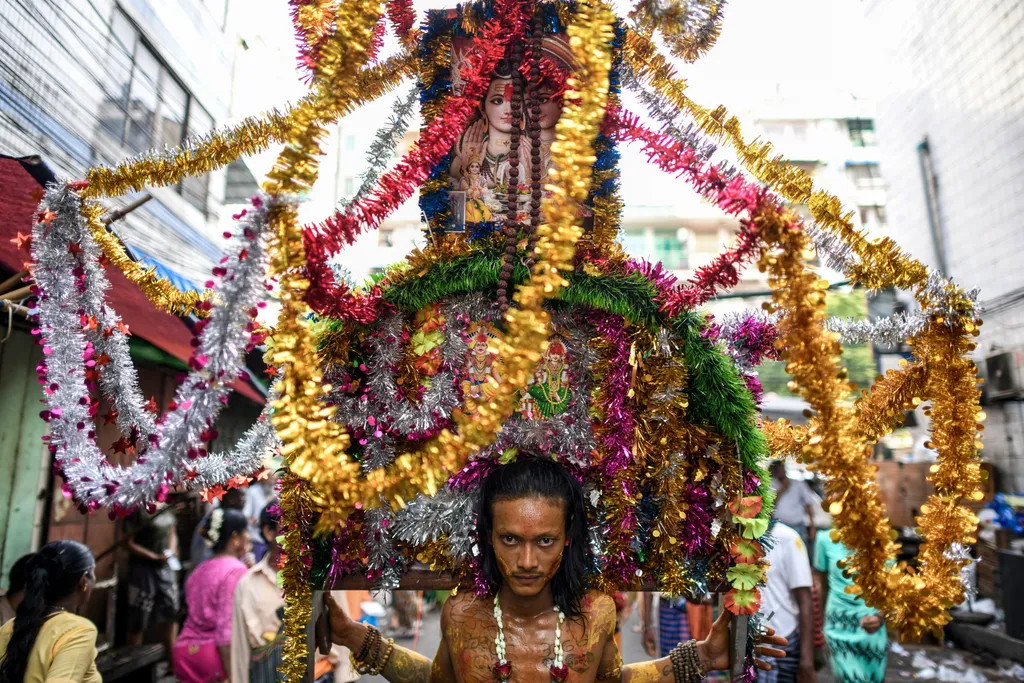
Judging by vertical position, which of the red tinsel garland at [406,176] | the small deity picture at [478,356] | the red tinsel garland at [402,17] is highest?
the red tinsel garland at [402,17]

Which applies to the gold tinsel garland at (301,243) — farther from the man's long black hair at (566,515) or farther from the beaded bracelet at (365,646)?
the beaded bracelet at (365,646)

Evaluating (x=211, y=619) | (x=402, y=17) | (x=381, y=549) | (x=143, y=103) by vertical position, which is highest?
(x=143, y=103)

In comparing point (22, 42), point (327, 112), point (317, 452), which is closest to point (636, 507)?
point (317, 452)

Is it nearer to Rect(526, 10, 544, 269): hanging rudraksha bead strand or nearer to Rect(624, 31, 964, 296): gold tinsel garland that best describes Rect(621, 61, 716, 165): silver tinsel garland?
Rect(624, 31, 964, 296): gold tinsel garland

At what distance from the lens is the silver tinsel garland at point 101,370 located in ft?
6.24

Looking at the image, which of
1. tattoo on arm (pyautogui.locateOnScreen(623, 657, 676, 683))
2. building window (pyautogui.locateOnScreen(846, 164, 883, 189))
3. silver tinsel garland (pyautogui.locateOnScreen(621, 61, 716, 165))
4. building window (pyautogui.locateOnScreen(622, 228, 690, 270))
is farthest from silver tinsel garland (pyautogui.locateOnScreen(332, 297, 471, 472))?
building window (pyautogui.locateOnScreen(846, 164, 883, 189))

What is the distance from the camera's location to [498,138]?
9.18ft

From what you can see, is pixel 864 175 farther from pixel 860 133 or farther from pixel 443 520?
pixel 443 520

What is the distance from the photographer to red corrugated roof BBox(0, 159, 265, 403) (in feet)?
11.1

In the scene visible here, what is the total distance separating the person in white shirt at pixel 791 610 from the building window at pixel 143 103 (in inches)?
235

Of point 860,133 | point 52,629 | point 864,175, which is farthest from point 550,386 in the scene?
point 860,133

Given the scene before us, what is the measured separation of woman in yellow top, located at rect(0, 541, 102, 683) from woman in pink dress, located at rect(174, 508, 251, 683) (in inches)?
67.9

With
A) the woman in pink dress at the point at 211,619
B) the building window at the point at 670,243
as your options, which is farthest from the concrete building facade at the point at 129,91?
the building window at the point at 670,243

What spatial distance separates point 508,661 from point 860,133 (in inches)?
1423
